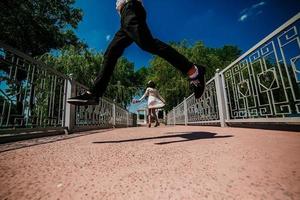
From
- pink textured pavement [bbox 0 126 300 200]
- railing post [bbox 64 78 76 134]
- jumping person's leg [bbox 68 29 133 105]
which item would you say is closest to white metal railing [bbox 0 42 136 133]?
railing post [bbox 64 78 76 134]

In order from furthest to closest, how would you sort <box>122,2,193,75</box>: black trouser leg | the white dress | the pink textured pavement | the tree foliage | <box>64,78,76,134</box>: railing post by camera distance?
1. the tree foliage
2. the white dress
3. <box>64,78,76,134</box>: railing post
4. <box>122,2,193,75</box>: black trouser leg
5. the pink textured pavement

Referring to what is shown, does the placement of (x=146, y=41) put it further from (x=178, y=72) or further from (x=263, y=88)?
(x=178, y=72)

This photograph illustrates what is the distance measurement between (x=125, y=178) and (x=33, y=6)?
20097 millimetres

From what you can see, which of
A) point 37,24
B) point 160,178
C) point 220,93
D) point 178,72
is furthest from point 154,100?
point 178,72

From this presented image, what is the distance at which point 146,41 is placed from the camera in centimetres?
200

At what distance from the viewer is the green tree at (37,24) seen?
13.6 m

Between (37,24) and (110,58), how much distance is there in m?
17.3

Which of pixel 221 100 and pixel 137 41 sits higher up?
pixel 137 41

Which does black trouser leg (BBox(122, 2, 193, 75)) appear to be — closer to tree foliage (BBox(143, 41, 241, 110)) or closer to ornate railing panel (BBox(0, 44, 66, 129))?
ornate railing panel (BBox(0, 44, 66, 129))

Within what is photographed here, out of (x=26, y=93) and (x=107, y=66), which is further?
(x=26, y=93)

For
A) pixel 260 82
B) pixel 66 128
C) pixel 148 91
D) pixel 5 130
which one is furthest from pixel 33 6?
pixel 260 82

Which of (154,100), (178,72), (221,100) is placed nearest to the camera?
(221,100)

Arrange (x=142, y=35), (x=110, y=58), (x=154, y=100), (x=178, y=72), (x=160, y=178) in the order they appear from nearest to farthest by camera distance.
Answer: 1. (x=160, y=178)
2. (x=142, y=35)
3. (x=110, y=58)
4. (x=154, y=100)
5. (x=178, y=72)

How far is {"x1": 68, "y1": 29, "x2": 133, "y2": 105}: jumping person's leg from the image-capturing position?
2262 mm
